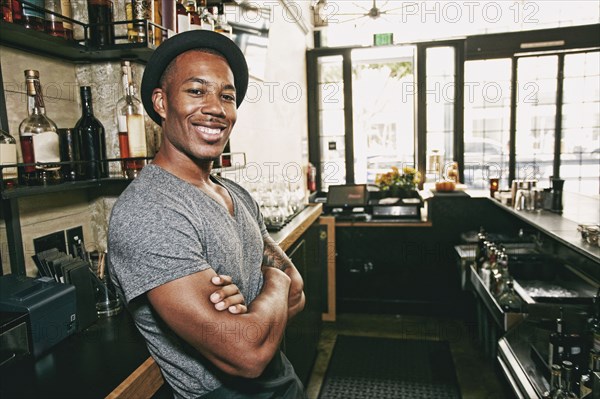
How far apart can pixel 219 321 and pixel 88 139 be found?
971 millimetres

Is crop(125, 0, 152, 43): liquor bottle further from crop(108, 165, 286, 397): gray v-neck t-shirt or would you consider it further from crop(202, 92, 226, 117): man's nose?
crop(108, 165, 286, 397): gray v-neck t-shirt

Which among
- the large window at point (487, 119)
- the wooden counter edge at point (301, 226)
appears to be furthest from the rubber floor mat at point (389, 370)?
the large window at point (487, 119)

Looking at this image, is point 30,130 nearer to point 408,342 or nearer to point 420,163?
point 408,342

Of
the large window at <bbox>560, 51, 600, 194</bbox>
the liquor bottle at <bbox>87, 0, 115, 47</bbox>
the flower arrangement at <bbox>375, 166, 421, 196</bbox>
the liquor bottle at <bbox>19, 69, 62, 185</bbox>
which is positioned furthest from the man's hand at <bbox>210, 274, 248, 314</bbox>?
the large window at <bbox>560, 51, 600, 194</bbox>

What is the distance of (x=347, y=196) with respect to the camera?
444 centimetres

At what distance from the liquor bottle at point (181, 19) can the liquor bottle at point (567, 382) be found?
194 cm

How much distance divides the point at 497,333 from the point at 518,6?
4.38 m

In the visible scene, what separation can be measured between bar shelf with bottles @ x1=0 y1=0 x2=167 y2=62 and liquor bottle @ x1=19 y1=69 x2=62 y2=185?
0.38ft

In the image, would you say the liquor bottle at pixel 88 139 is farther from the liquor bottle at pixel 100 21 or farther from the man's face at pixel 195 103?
the man's face at pixel 195 103

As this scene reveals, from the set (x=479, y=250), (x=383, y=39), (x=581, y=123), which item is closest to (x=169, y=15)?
(x=479, y=250)

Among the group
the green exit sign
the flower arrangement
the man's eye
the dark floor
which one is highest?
the green exit sign

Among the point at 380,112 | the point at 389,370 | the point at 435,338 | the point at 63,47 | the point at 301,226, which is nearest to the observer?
the point at 63,47

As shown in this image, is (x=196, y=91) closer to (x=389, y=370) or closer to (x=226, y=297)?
(x=226, y=297)

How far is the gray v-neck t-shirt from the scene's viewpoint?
3.24 feet
